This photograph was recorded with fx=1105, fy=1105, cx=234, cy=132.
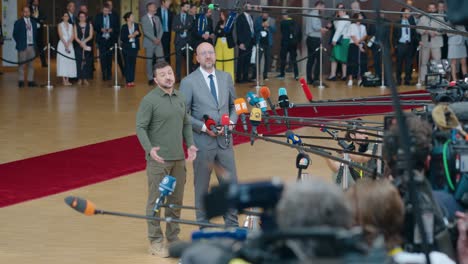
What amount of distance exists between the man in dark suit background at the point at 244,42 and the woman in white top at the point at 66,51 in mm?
3489

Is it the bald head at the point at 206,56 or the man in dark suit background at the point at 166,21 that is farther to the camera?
the man in dark suit background at the point at 166,21

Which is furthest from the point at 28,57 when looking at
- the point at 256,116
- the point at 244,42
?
the point at 256,116

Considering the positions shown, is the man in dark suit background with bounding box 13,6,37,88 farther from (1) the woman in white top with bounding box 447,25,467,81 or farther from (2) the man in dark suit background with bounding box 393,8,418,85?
(1) the woman in white top with bounding box 447,25,467,81

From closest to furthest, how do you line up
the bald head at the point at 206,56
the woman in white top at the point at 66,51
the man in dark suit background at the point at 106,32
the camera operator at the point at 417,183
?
the camera operator at the point at 417,183
the bald head at the point at 206,56
the woman in white top at the point at 66,51
the man in dark suit background at the point at 106,32

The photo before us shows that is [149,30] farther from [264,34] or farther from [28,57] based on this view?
[28,57]

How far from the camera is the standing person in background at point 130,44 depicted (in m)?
22.8

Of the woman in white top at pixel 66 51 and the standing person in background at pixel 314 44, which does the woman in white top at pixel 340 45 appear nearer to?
the standing person in background at pixel 314 44

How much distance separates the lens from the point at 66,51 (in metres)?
22.8

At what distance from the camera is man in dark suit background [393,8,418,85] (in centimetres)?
2327

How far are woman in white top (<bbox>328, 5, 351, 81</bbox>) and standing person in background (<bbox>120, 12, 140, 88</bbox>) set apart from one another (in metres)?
4.31

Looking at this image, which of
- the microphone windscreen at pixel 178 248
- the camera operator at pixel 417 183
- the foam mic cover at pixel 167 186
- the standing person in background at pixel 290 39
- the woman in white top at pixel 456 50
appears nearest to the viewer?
the microphone windscreen at pixel 178 248

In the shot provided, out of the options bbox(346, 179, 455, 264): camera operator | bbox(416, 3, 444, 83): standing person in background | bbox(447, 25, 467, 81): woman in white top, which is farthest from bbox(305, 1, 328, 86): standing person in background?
bbox(346, 179, 455, 264): camera operator

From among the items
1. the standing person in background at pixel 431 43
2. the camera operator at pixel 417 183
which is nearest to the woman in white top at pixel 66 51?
the standing person in background at pixel 431 43

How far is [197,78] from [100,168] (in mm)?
3314
